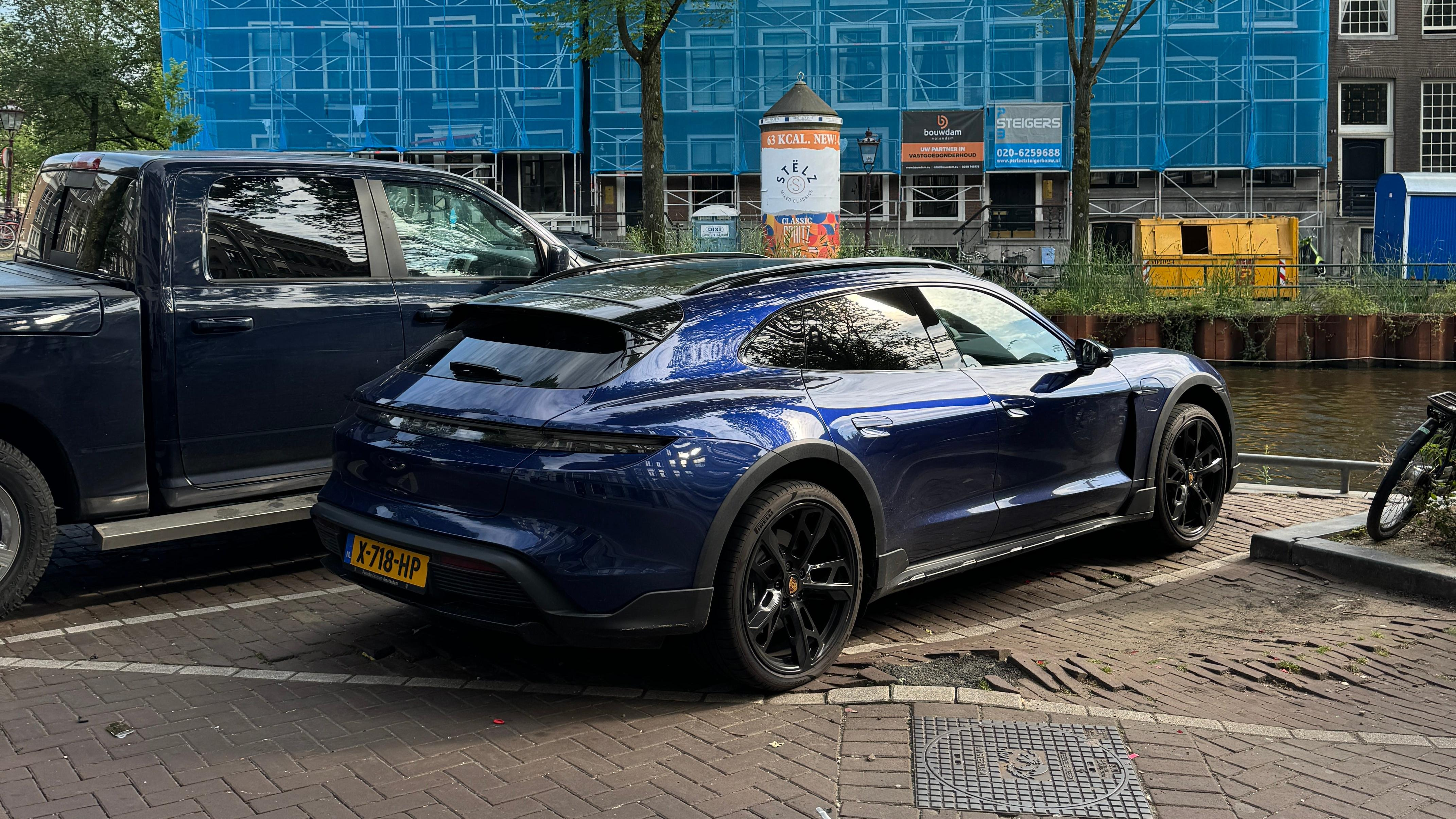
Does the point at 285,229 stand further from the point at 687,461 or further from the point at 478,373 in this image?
the point at 687,461

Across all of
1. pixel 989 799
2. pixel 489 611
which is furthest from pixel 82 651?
pixel 989 799

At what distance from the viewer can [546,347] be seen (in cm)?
470

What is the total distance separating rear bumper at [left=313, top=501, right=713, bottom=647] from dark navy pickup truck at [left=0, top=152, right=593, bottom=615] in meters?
1.83

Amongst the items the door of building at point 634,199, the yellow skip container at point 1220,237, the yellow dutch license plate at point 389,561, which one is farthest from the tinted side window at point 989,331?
the door of building at point 634,199

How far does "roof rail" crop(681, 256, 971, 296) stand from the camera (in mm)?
4969

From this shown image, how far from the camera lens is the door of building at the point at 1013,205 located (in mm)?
41094

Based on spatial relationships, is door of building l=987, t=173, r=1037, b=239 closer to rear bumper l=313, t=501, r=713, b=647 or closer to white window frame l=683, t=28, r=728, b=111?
white window frame l=683, t=28, r=728, b=111

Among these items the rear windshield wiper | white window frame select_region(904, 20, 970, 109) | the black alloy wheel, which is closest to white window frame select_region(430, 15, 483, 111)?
white window frame select_region(904, 20, 970, 109)

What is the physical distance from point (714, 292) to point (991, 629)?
Answer: 1937 millimetres

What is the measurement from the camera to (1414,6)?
43.5m

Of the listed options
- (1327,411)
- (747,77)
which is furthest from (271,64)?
(1327,411)

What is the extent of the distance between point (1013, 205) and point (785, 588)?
37.7 m

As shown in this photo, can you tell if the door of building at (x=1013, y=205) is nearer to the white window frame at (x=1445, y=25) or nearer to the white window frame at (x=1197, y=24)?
the white window frame at (x=1197, y=24)

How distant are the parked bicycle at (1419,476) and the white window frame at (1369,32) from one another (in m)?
42.8
